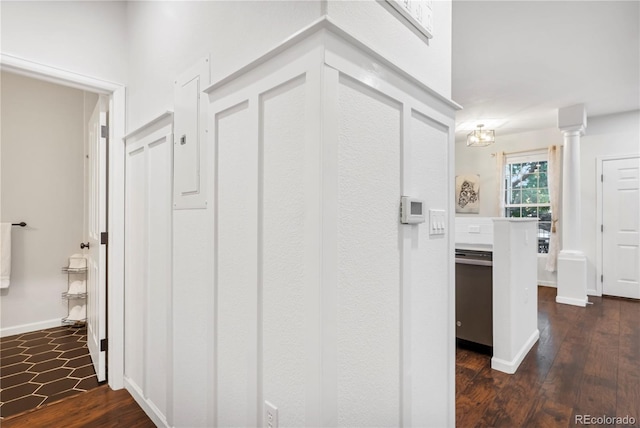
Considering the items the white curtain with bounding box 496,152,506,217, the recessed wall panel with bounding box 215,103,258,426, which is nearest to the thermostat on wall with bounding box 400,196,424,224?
the recessed wall panel with bounding box 215,103,258,426

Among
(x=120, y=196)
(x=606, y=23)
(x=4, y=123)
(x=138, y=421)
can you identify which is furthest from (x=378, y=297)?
(x=4, y=123)

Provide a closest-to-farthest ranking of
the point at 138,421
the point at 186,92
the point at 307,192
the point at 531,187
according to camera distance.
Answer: the point at 307,192 < the point at 186,92 < the point at 138,421 < the point at 531,187

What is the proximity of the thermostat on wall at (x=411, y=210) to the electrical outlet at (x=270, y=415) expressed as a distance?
30.8 inches

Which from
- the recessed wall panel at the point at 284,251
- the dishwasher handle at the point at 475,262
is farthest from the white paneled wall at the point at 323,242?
the dishwasher handle at the point at 475,262

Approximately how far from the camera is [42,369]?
2.47 meters

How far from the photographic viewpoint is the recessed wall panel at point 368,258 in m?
0.98

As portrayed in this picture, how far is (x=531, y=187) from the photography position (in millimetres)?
5609

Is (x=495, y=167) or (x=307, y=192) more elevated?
(x=495, y=167)

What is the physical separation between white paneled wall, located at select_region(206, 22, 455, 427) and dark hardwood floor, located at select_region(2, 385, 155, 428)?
3.13 feet

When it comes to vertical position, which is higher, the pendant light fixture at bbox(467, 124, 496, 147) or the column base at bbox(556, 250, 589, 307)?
the pendant light fixture at bbox(467, 124, 496, 147)

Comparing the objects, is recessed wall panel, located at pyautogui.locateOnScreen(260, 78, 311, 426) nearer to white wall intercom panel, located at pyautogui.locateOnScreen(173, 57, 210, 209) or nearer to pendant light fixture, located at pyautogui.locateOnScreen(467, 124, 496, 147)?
white wall intercom panel, located at pyautogui.locateOnScreen(173, 57, 210, 209)

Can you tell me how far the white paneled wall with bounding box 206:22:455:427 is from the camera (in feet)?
3.04

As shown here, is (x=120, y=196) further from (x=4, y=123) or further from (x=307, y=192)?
(x=4, y=123)

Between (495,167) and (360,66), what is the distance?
19.0 feet
